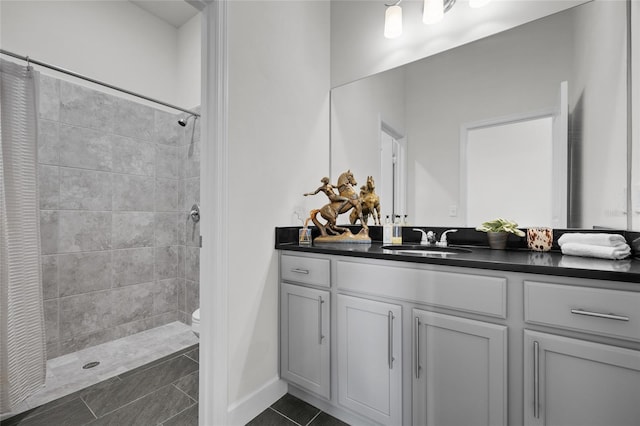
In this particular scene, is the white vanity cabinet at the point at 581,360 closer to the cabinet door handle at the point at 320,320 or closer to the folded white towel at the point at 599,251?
the folded white towel at the point at 599,251

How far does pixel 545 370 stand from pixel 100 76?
333cm

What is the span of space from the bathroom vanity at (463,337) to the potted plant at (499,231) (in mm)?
87

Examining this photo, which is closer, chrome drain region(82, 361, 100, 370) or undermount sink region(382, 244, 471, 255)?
undermount sink region(382, 244, 471, 255)

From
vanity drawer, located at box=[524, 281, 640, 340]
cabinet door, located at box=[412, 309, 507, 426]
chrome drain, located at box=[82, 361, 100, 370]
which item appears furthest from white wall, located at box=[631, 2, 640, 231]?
chrome drain, located at box=[82, 361, 100, 370]


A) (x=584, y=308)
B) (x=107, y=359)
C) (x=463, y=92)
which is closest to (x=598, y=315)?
(x=584, y=308)

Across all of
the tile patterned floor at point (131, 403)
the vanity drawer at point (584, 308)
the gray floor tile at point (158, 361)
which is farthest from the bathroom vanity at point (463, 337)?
the gray floor tile at point (158, 361)

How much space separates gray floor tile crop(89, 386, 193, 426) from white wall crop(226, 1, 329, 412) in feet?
1.31

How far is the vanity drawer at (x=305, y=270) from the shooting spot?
4.87 feet

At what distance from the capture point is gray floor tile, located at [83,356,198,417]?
159 centimetres

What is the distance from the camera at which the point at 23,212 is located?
1535mm

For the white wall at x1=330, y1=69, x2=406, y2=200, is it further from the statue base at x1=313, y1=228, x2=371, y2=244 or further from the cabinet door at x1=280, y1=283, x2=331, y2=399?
the cabinet door at x1=280, y1=283, x2=331, y2=399

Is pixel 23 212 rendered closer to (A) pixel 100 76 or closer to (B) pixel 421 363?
(A) pixel 100 76

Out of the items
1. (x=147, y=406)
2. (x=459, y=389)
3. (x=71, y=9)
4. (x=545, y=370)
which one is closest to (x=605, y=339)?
(x=545, y=370)

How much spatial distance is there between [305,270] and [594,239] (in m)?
1.27
